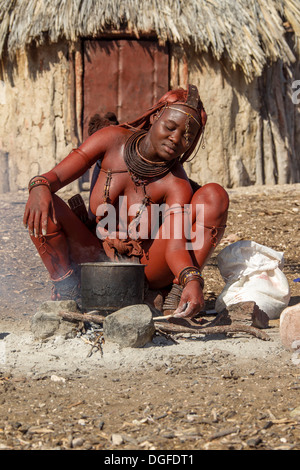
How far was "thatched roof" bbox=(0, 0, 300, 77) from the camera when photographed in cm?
824

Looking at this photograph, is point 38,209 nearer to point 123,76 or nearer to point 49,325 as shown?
point 49,325

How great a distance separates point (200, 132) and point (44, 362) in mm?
1553

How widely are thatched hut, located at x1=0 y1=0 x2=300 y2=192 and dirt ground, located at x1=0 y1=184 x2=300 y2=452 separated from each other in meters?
5.17

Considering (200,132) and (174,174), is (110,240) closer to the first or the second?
(174,174)

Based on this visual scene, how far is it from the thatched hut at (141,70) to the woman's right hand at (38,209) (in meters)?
5.27

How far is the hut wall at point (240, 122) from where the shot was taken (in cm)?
867

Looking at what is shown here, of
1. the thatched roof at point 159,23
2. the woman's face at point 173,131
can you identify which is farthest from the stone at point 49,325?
the thatched roof at point 159,23

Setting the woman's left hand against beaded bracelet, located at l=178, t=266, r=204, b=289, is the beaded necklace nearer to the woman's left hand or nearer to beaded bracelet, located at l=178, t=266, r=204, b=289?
beaded bracelet, located at l=178, t=266, r=204, b=289

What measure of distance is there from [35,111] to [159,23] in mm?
2077

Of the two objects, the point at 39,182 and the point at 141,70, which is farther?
the point at 141,70

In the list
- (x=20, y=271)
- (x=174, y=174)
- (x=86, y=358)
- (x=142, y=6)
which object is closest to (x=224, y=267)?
(x=174, y=174)

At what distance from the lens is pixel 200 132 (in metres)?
3.65

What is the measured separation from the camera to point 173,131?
3.56 metres

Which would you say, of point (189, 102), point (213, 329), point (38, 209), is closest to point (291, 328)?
point (213, 329)
